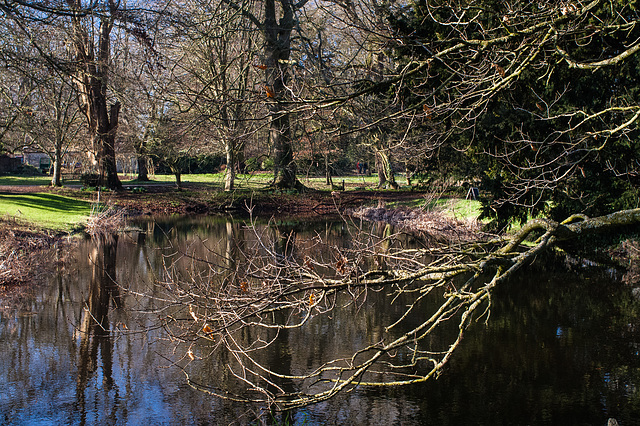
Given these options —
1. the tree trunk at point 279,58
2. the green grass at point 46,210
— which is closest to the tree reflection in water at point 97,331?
the green grass at point 46,210

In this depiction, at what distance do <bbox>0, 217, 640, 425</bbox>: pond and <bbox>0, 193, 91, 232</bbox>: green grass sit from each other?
652cm

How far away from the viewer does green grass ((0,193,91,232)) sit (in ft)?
57.5

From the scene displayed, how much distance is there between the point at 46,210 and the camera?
20.9 meters

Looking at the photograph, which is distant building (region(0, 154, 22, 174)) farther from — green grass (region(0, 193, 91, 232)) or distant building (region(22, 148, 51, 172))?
green grass (region(0, 193, 91, 232))

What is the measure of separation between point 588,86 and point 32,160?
177ft

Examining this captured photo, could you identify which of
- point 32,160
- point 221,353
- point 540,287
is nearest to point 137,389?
point 221,353

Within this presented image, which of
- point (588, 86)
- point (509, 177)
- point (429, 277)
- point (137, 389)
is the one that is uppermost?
point (588, 86)

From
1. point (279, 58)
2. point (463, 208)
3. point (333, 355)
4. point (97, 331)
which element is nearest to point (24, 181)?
point (279, 58)

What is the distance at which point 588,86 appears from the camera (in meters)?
11.2

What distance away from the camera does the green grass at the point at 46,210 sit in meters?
17.5

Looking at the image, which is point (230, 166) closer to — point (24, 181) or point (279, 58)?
point (279, 58)

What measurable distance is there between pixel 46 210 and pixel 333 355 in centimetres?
1611

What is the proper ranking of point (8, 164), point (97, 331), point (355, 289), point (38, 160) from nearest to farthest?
point (355, 289) < point (97, 331) < point (8, 164) < point (38, 160)

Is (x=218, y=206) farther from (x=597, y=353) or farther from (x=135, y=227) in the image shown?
(x=597, y=353)
